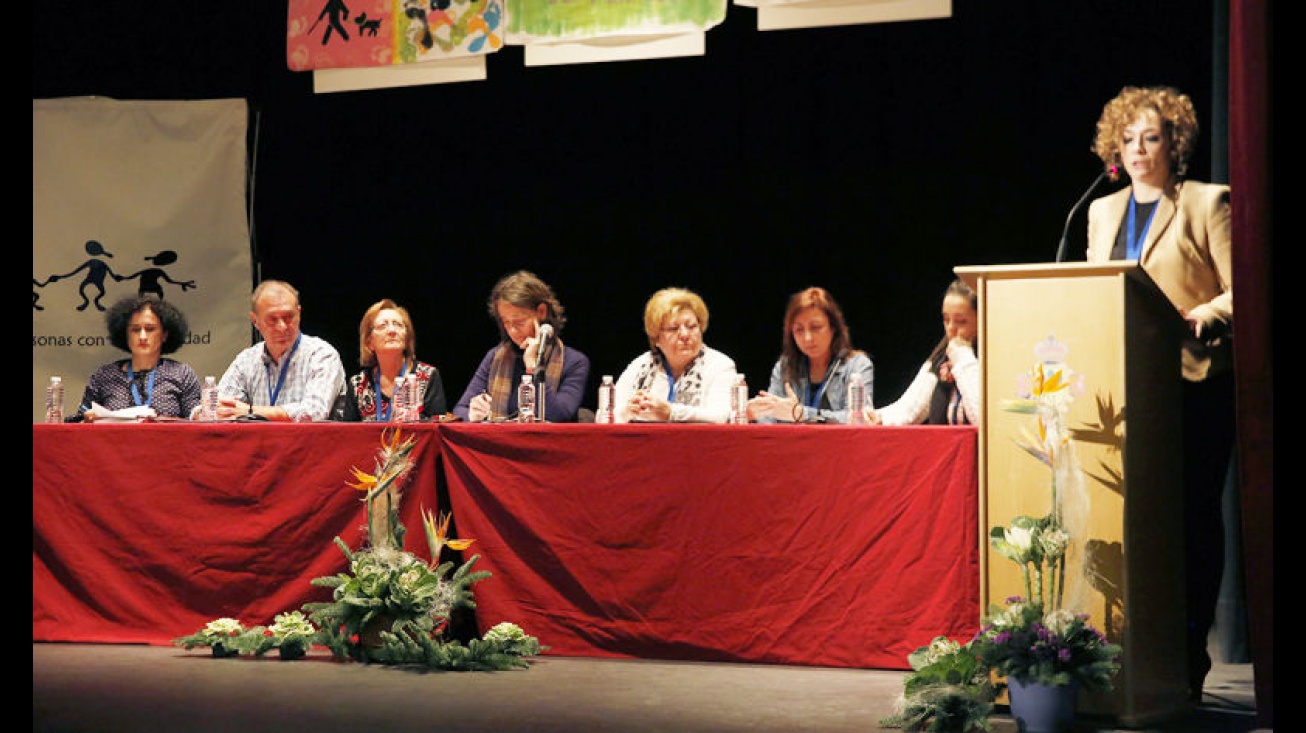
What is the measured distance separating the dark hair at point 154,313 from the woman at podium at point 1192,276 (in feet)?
11.5

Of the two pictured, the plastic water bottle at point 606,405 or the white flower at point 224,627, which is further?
the plastic water bottle at point 606,405

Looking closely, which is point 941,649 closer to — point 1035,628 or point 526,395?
point 1035,628

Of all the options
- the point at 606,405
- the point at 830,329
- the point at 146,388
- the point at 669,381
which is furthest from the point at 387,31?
the point at 830,329

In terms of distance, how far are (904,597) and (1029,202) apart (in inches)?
77.9

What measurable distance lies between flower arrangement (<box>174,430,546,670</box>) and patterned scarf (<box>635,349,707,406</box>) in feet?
3.39

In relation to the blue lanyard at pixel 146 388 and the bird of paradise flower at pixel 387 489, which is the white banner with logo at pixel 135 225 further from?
the bird of paradise flower at pixel 387 489

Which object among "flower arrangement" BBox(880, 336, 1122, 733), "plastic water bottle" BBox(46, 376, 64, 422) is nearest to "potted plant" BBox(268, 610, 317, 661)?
"plastic water bottle" BBox(46, 376, 64, 422)

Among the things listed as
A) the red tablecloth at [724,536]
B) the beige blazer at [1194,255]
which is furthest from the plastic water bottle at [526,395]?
the beige blazer at [1194,255]

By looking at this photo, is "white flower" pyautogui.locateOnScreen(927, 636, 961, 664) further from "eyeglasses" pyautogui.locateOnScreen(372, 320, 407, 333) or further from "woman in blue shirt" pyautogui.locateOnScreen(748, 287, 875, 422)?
"eyeglasses" pyautogui.locateOnScreen(372, 320, 407, 333)

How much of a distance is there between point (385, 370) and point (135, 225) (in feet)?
6.84

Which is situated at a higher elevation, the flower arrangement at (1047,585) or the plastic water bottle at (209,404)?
the plastic water bottle at (209,404)

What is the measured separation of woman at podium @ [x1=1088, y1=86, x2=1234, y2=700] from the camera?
409cm

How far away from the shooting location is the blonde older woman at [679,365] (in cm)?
546

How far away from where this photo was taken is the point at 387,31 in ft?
21.1
